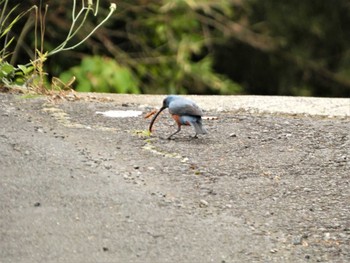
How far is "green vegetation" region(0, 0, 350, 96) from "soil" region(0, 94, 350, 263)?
206cm

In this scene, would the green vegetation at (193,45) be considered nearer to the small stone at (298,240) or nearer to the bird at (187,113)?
the bird at (187,113)

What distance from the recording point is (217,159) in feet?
A: 15.4

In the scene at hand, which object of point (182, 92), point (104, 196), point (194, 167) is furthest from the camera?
point (182, 92)

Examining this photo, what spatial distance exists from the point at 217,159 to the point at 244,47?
4.30 metres

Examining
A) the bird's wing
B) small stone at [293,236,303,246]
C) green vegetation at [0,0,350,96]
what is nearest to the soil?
small stone at [293,236,303,246]

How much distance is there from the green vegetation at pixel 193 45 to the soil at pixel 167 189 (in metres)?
2.06

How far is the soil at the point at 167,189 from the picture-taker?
3.66m

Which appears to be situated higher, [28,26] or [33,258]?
[28,26]

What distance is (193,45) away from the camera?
7875 millimetres

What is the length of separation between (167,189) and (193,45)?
3.77 meters

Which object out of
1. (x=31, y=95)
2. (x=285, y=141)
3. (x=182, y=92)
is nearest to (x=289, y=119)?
(x=285, y=141)

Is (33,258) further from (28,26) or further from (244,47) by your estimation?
(244,47)

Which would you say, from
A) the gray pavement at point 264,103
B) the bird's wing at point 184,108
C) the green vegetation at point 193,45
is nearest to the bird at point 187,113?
the bird's wing at point 184,108

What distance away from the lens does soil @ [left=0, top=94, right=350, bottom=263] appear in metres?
3.66
